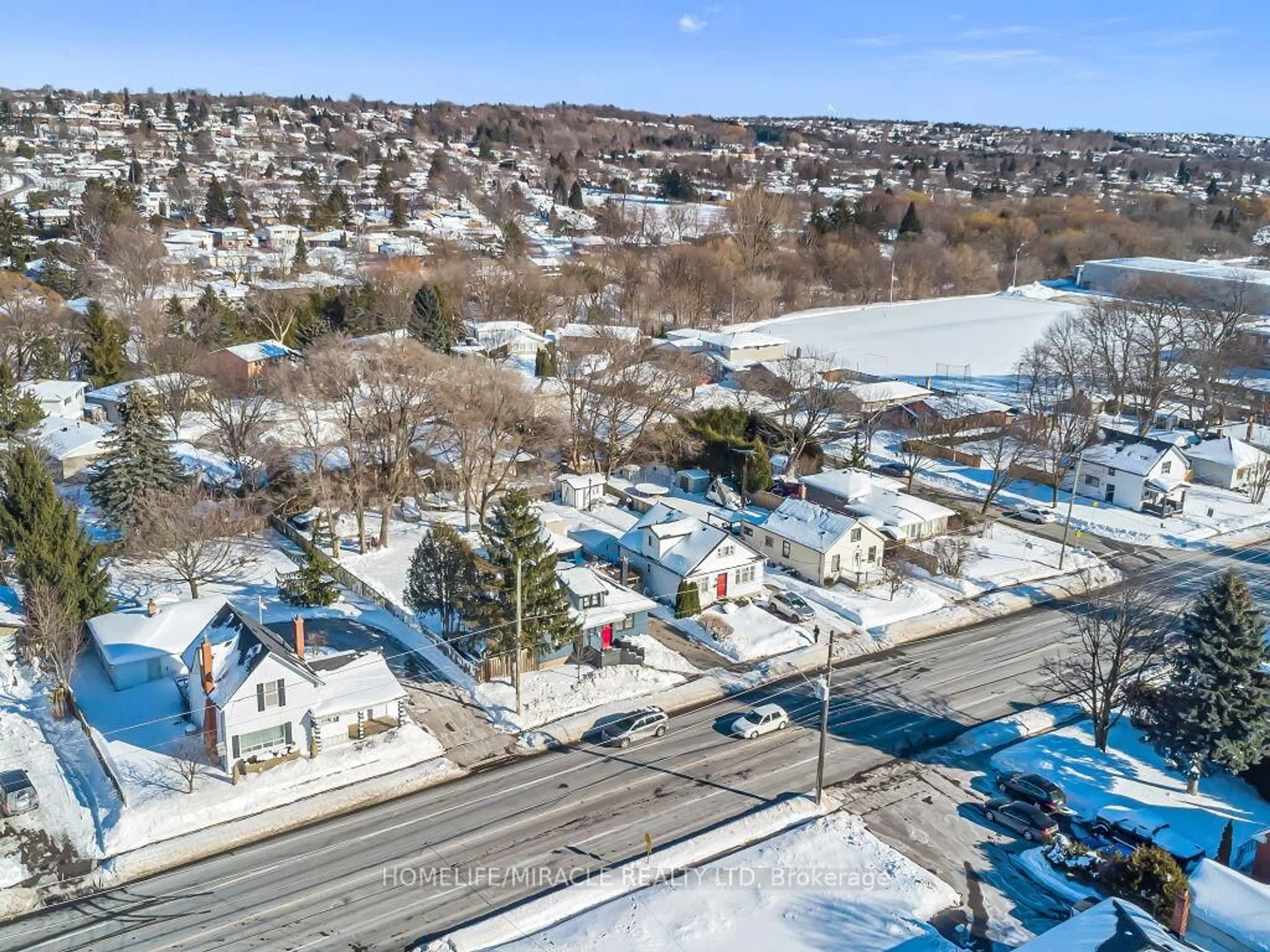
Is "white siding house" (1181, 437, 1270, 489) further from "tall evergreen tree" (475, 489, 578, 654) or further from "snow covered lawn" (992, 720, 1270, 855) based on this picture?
"tall evergreen tree" (475, 489, 578, 654)

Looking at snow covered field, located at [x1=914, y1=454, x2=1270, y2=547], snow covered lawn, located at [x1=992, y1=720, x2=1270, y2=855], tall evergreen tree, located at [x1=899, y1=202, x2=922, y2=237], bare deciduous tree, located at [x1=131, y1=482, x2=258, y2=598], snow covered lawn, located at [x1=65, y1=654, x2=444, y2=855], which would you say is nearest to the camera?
snow covered lawn, located at [x1=65, y1=654, x2=444, y2=855]

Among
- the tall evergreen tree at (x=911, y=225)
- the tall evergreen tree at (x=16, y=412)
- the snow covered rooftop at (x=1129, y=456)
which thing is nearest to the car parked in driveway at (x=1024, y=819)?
the snow covered rooftop at (x=1129, y=456)

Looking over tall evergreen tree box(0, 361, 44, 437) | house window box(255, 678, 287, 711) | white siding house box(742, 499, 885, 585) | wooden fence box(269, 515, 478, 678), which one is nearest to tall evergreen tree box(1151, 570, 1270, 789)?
white siding house box(742, 499, 885, 585)

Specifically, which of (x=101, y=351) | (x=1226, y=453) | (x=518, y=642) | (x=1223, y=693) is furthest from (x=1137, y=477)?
(x=101, y=351)

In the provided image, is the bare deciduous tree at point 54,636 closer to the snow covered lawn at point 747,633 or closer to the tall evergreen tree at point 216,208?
the snow covered lawn at point 747,633

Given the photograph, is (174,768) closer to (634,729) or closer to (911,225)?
(634,729)

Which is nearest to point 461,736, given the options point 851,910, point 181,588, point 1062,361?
point 851,910
